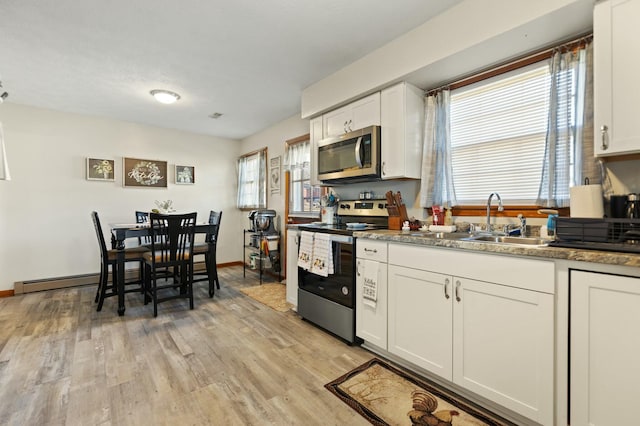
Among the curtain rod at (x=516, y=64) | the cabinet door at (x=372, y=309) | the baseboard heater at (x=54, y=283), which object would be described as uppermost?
the curtain rod at (x=516, y=64)

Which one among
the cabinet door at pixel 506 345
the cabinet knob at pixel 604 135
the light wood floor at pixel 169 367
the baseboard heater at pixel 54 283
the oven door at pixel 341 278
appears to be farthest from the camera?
the baseboard heater at pixel 54 283

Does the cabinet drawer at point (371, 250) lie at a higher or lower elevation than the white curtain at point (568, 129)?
lower

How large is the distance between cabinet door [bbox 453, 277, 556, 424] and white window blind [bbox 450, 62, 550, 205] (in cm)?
89

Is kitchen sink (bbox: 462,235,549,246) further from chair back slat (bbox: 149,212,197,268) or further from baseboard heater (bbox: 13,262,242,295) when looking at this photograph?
baseboard heater (bbox: 13,262,242,295)

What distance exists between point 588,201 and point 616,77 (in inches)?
24.4

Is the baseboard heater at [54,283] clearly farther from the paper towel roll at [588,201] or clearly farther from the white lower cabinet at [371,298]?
the paper towel roll at [588,201]

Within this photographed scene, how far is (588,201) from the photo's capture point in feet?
5.00

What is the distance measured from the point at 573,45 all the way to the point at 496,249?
4.59 feet

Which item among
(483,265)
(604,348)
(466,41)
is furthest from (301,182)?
(604,348)

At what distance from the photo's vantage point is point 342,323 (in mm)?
2453

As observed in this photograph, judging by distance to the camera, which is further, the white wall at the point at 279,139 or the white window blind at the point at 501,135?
the white wall at the point at 279,139

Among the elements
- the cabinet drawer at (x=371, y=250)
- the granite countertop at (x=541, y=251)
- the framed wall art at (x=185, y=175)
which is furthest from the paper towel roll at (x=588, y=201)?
the framed wall art at (x=185, y=175)

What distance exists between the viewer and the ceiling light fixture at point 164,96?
3.40 m

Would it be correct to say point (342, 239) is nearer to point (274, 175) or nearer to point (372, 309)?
point (372, 309)
